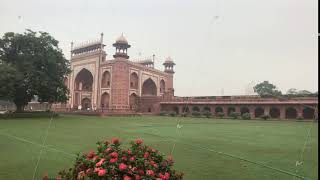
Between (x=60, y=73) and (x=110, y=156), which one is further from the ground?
(x=60, y=73)

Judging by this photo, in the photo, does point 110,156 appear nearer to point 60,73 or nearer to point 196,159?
point 196,159

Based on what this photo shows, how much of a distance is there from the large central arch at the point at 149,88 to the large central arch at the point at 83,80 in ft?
25.1

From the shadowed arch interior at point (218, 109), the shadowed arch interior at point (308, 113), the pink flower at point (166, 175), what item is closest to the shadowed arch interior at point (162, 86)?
the shadowed arch interior at point (218, 109)

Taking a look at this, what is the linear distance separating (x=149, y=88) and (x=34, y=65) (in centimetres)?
2463

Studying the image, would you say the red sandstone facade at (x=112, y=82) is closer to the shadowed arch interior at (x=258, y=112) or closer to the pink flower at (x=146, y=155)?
the shadowed arch interior at (x=258, y=112)

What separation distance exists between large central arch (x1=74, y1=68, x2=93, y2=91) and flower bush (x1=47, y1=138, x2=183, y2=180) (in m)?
38.7

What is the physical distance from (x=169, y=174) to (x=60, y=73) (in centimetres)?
2053

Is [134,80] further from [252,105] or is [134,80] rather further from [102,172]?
[102,172]

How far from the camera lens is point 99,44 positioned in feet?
124

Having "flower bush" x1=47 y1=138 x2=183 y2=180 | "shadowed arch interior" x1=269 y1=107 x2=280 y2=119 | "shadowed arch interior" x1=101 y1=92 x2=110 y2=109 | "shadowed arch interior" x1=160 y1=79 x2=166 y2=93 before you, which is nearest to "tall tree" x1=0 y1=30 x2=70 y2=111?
"shadowed arch interior" x1=101 y1=92 x2=110 y2=109

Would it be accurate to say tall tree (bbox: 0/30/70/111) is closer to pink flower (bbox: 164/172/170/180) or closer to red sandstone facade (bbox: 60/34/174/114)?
red sandstone facade (bbox: 60/34/174/114)

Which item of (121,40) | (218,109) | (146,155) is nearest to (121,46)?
(121,40)

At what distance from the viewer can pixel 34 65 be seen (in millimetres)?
20250

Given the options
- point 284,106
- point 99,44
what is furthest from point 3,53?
point 284,106
